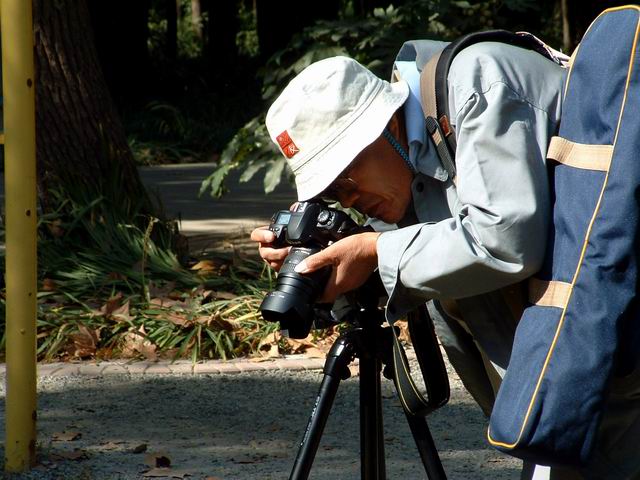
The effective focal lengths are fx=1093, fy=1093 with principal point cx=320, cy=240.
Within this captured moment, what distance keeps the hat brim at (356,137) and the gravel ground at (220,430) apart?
1.98 metres

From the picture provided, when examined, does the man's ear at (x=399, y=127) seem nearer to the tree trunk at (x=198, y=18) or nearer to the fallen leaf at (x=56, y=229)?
the fallen leaf at (x=56, y=229)

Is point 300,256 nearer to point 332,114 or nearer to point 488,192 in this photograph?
point 332,114

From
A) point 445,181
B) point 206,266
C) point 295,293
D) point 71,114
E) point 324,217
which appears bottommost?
point 206,266

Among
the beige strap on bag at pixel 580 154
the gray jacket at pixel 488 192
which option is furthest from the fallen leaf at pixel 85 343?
the beige strap on bag at pixel 580 154

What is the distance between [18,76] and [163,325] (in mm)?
2113

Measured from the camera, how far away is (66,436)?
14.0 ft

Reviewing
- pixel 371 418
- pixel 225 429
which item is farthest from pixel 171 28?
pixel 371 418

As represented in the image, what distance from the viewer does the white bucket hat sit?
6.79 feet

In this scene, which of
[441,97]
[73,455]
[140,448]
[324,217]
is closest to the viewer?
[441,97]

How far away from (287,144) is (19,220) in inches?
67.6

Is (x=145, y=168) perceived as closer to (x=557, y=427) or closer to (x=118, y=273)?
(x=118, y=273)

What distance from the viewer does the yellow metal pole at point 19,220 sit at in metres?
3.53

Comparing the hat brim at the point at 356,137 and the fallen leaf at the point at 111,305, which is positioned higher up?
the hat brim at the point at 356,137

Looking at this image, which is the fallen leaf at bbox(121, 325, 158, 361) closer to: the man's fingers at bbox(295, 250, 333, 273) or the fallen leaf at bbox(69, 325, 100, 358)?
the fallen leaf at bbox(69, 325, 100, 358)
